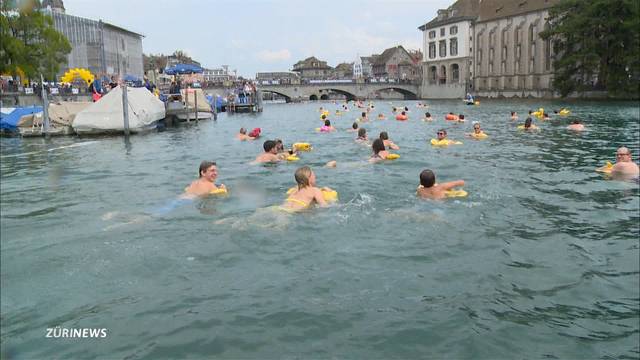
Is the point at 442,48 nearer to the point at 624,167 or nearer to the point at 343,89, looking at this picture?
the point at 343,89

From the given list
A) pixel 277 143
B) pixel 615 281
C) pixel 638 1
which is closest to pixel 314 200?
pixel 615 281

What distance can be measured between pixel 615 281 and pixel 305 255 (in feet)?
12.5

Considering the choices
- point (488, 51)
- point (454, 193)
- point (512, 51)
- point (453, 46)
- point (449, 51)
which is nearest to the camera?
point (454, 193)

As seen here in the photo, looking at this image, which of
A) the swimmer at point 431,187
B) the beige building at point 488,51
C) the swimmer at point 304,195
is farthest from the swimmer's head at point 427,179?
the beige building at point 488,51

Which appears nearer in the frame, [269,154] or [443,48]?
[269,154]

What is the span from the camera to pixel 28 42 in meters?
49.4

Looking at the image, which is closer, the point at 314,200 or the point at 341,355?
the point at 341,355

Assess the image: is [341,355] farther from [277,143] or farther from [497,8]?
[497,8]

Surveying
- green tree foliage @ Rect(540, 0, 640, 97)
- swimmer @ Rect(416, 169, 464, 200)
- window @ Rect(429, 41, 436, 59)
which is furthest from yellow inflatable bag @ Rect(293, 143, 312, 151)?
window @ Rect(429, 41, 436, 59)

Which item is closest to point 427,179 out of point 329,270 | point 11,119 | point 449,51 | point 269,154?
point 329,270

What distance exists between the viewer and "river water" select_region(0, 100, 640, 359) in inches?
201

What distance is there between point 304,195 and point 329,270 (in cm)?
305

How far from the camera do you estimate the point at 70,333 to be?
17.1 ft

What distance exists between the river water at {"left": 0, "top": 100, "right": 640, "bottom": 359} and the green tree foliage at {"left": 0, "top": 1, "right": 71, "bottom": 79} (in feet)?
123
